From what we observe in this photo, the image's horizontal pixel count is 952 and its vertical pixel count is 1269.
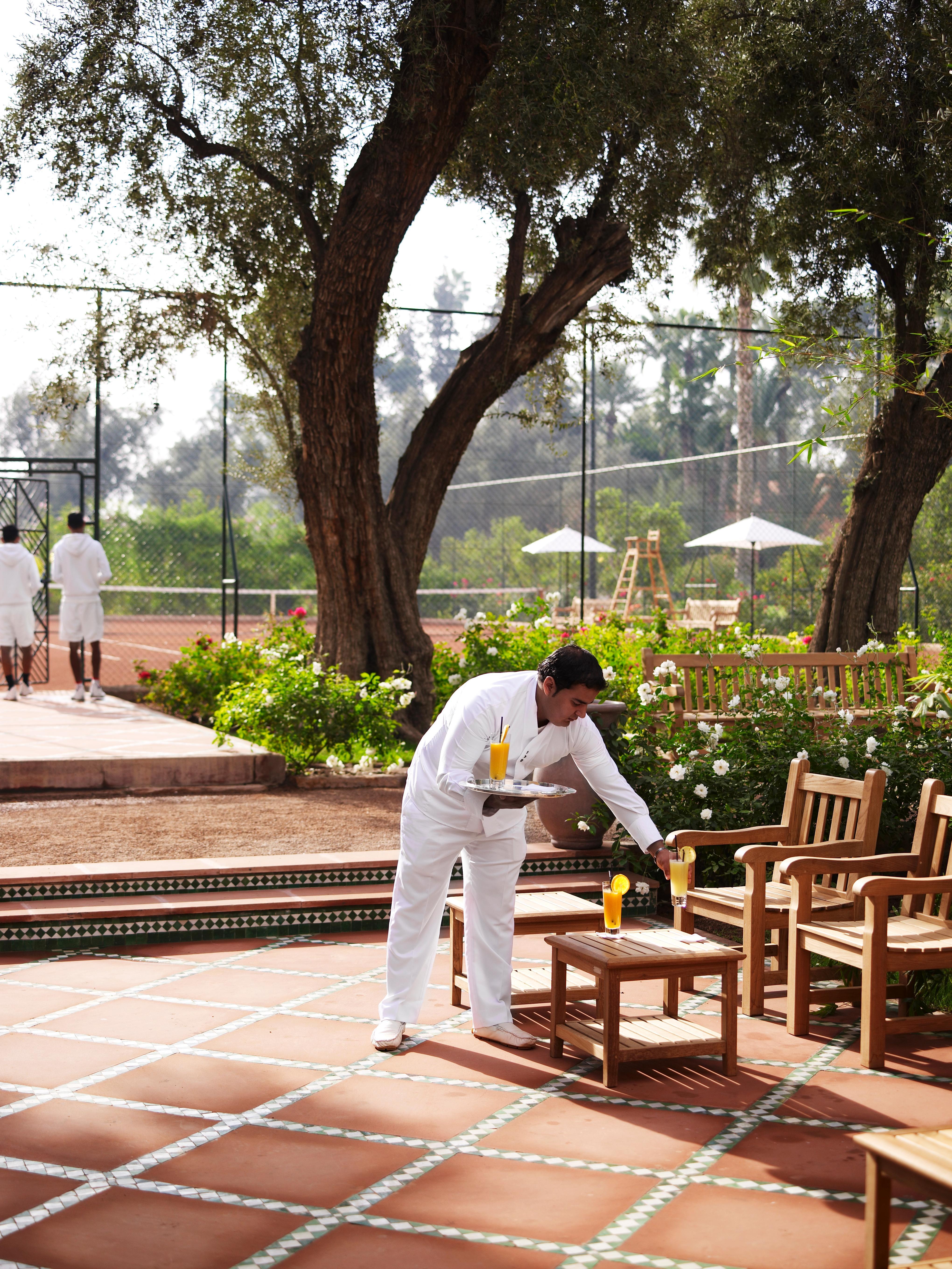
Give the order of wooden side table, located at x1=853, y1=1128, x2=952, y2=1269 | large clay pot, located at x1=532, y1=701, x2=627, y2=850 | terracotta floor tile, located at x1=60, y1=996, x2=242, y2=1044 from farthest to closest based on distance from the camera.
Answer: large clay pot, located at x1=532, y1=701, x2=627, y2=850 < terracotta floor tile, located at x1=60, y1=996, x2=242, y2=1044 < wooden side table, located at x1=853, y1=1128, x2=952, y2=1269

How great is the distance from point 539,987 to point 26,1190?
6.57ft

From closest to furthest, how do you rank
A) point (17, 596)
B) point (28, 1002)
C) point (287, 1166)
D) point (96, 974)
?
1. point (287, 1166)
2. point (28, 1002)
3. point (96, 974)
4. point (17, 596)

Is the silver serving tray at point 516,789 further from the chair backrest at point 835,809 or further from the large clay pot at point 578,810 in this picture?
the large clay pot at point 578,810

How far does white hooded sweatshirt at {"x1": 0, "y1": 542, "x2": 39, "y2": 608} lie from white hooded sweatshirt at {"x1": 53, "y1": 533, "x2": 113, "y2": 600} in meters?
0.50

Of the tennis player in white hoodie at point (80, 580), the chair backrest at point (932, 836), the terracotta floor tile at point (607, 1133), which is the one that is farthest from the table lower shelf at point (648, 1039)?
the tennis player in white hoodie at point (80, 580)

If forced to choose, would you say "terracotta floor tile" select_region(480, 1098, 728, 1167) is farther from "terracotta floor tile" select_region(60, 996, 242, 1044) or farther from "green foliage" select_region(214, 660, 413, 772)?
"green foliage" select_region(214, 660, 413, 772)

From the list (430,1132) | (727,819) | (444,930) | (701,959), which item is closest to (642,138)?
(727,819)

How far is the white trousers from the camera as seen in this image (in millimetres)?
4262

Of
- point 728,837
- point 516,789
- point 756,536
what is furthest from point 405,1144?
point 756,536

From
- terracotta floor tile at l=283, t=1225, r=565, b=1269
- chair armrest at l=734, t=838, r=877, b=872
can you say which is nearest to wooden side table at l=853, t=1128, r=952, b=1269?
terracotta floor tile at l=283, t=1225, r=565, b=1269

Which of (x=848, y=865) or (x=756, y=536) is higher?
(x=756, y=536)

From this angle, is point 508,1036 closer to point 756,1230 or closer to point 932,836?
point 756,1230

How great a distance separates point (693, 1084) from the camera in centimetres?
401

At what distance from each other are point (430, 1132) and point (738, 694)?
543cm
